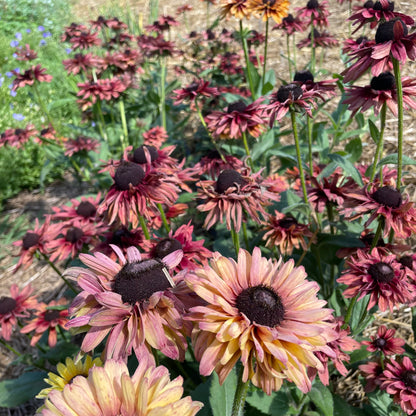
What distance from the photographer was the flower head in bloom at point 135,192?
4.78 feet

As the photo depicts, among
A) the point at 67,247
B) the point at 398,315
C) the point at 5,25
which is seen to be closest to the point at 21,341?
the point at 67,247

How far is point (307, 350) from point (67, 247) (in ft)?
4.65

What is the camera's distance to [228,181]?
1439mm

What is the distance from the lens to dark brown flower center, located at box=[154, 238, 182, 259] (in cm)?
141

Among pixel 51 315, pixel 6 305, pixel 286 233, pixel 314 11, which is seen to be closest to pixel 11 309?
pixel 6 305

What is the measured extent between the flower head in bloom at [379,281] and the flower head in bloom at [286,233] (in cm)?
30

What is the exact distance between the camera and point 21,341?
2.61 metres

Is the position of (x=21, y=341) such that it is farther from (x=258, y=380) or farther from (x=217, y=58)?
(x=217, y=58)

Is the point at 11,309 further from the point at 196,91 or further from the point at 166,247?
the point at 196,91

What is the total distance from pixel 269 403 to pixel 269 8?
225 centimetres

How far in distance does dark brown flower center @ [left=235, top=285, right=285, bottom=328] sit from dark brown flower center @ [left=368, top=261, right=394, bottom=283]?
2.24 feet

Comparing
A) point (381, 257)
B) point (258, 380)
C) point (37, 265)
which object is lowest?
point (37, 265)

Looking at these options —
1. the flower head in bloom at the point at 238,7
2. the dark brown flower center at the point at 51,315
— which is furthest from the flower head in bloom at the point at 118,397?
the flower head in bloom at the point at 238,7

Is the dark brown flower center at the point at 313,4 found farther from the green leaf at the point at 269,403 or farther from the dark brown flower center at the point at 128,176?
the green leaf at the point at 269,403
